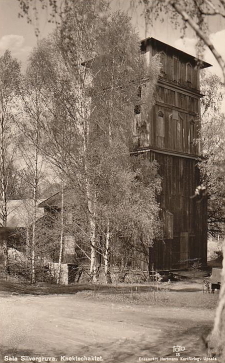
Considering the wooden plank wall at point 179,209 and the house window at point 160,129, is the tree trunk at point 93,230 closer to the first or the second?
the wooden plank wall at point 179,209

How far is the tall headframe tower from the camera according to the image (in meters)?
23.5

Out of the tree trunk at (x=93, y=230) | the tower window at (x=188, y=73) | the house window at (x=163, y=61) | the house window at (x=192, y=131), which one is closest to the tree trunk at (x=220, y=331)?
the tree trunk at (x=93, y=230)

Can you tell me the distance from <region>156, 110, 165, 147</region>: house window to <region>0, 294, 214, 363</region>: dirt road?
11.4 meters

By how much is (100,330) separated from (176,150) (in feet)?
53.3

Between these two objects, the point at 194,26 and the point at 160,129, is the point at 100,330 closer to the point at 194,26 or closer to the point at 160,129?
the point at 194,26

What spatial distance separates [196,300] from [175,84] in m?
13.5

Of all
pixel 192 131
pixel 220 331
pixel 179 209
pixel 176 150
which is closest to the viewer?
pixel 220 331

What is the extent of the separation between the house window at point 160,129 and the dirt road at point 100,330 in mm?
11438

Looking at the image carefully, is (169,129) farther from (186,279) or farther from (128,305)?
(128,305)

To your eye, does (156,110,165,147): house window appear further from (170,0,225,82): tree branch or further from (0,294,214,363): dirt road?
(170,0,225,82): tree branch

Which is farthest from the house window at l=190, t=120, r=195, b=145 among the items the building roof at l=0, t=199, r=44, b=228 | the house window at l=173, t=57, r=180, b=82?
the building roof at l=0, t=199, r=44, b=228

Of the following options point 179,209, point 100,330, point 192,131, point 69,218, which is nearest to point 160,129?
point 192,131

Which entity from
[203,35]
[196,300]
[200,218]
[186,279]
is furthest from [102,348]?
[200,218]

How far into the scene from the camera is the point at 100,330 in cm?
980
